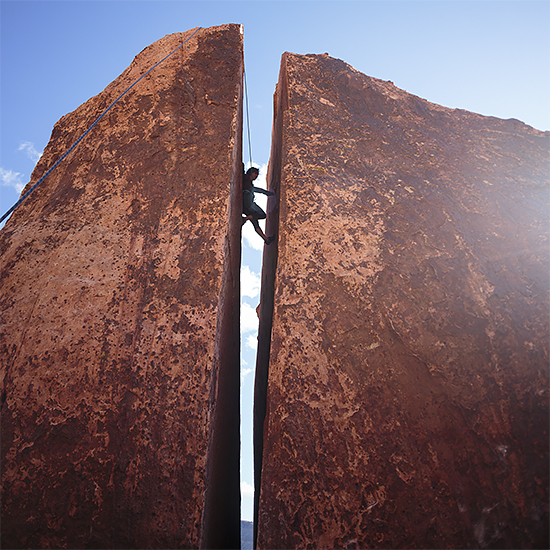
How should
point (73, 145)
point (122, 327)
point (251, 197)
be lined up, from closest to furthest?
point (122, 327) < point (73, 145) < point (251, 197)

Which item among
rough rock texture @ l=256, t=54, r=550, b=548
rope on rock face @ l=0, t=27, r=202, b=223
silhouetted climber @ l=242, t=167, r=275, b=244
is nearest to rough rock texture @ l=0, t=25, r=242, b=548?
rope on rock face @ l=0, t=27, r=202, b=223

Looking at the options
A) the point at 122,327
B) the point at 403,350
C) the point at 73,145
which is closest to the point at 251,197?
the point at 73,145

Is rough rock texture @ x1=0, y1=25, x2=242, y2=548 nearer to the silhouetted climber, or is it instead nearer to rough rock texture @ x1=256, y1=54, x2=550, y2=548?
rough rock texture @ x1=256, y1=54, x2=550, y2=548

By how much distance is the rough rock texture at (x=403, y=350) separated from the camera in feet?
5.32

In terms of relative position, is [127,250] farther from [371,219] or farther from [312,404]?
[371,219]

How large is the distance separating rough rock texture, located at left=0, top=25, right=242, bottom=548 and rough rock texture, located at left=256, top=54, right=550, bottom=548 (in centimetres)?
41

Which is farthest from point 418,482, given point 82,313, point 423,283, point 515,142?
point 515,142

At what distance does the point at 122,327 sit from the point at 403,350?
60.6 inches

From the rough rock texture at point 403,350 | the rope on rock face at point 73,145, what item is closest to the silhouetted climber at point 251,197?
the rough rock texture at point 403,350

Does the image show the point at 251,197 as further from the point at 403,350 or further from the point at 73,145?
the point at 403,350

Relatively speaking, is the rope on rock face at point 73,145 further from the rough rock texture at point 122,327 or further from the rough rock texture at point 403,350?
the rough rock texture at point 403,350

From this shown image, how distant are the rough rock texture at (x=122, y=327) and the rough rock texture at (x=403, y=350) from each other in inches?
16.2

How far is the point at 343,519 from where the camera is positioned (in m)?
1.59

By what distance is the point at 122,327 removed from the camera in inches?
75.0
